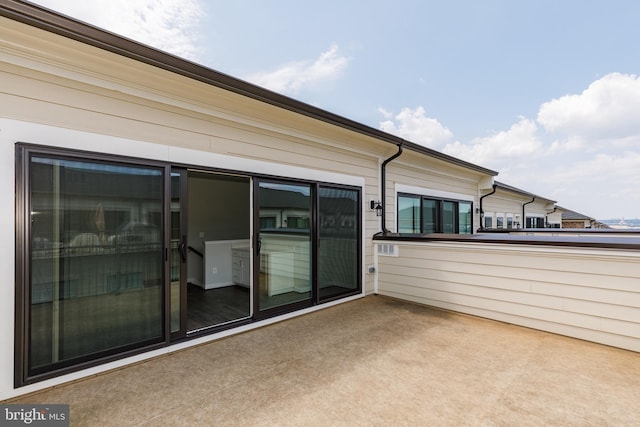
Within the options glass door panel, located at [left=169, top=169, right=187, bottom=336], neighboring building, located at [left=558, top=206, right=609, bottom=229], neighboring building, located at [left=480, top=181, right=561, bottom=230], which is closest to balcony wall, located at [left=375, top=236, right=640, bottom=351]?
glass door panel, located at [left=169, top=169, right=187, bottom=336]

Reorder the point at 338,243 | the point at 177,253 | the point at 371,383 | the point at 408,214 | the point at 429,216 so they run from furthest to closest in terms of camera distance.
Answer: the point at 429,216
the point at 408,214
the point at 338,243
the point at 177,253
the point at 371,383

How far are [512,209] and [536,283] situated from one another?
956 centimetres

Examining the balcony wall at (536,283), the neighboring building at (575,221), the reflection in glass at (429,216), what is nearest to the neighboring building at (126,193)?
the balcony wall at (536,283)

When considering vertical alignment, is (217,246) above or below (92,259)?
below

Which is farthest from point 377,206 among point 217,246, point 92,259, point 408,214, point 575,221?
point 575,221

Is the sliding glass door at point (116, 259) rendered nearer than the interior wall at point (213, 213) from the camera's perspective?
Yes

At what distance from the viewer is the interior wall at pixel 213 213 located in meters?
5.77

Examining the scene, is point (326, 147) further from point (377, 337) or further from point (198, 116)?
point (377, 337)

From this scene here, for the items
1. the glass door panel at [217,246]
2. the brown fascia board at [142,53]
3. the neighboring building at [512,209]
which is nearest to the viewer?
the brown fascia board at [142,53]

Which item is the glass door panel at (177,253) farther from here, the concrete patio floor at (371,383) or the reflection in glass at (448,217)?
the reflection in glass at (448,217)

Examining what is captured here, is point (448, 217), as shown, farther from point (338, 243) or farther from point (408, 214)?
point (338, 243)

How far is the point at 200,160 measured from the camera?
301 centimetres

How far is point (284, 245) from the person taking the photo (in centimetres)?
388

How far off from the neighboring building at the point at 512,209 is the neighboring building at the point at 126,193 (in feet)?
23.7
